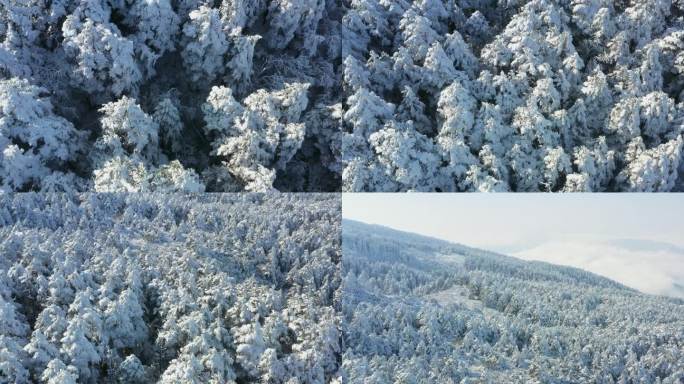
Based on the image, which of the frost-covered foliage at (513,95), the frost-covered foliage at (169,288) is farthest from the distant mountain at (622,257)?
the frost-covered foliage at (169,288)

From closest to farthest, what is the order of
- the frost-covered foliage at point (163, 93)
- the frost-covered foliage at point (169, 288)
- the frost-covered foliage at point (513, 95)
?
the frost-covered foliage at point (169, 288) → the frost-covered foliage at point (163, 93) → the frost-covered foliage at point (513, 95)

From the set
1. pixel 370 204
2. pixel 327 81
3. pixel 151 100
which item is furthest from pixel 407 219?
pixel 151 100

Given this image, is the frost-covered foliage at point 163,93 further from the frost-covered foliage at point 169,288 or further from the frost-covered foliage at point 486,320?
the frost-covered foliage at point 486,320

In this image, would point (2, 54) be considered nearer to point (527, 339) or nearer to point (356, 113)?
point (356, 113)

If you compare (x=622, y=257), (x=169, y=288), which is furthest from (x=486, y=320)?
(x=169, y=288)

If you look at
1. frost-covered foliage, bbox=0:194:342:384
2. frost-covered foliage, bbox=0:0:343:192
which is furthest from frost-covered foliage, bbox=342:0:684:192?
frost-covered foliage, bbox=0:194:342:384

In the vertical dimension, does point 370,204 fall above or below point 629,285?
above
